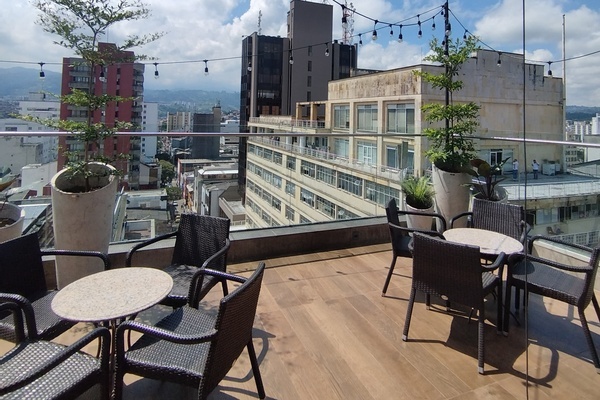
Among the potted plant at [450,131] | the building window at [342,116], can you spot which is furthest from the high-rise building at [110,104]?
the building window at [342,116]

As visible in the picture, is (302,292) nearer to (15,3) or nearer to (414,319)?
(414,319)

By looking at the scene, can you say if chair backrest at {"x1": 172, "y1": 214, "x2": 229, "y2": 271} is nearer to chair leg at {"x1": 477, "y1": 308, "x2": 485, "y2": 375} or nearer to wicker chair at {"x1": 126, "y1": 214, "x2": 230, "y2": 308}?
wicker chair at {"x1": 126, "y1": 214, "x2": 230, "y2": 308}

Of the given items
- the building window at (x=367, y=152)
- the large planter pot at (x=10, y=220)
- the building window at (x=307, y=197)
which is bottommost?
the large planter pot at (x=10, y=220)

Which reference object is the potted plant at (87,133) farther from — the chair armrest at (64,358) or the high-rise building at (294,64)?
the high-rise building at (294,64)

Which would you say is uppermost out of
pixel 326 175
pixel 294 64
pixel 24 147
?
pixel 294 64

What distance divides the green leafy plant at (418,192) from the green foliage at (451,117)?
0.26 metres

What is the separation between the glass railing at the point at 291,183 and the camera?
9.10ft

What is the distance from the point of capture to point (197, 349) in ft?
5.12

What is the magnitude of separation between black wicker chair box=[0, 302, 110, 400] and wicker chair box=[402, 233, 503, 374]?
5.54ft

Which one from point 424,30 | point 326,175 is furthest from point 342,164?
point 424,30

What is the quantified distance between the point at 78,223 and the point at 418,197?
10.5 feet

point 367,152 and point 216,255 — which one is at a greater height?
point 367,152

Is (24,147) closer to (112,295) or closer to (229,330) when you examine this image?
(112,295)

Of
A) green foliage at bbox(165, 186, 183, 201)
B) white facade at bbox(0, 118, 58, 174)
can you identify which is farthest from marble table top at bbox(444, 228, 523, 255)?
white facade at bbox(0, 118, 58, 174)
